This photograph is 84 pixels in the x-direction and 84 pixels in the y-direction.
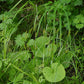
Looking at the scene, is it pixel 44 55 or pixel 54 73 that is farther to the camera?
pixel 44 55

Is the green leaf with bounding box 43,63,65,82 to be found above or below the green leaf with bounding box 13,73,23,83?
below

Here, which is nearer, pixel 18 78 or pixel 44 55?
pixel 18 78

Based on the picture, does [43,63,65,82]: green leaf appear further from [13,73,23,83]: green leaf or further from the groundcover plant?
[13,73,23,83]: green leaf

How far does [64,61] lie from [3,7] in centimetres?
148

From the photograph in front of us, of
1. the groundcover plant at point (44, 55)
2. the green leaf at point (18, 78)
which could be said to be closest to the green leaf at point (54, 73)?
the groundcover plant at point (44, 55)

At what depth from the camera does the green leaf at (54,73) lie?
1.36 meters

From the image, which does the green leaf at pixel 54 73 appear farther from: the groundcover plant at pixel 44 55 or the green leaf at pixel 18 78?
the green leaf at pixel 18 78

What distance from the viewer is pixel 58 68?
1.41 m

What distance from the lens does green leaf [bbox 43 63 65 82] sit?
1.36 meters

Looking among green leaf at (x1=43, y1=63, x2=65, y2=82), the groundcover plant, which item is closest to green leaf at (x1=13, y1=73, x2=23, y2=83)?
the groundcover plant

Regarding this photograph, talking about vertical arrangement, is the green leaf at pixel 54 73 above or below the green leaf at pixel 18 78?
below

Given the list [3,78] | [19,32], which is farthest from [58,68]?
[19,32]

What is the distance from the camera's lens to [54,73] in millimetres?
1394

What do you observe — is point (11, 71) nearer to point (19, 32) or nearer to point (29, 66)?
point (29, 66)
